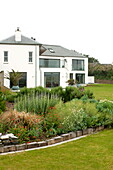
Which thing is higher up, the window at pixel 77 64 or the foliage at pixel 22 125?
the window at pixel 77 64

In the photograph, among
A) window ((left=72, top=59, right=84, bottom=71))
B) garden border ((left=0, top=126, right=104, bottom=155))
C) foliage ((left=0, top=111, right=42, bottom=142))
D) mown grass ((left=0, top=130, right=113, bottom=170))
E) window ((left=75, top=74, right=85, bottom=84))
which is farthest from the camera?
window ((left=75, top=74, right=85, bottom=84))

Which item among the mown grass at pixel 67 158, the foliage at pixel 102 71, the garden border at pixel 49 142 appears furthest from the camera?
the foliage at pixel 102 71

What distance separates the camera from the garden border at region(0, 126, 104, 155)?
658 centimetres

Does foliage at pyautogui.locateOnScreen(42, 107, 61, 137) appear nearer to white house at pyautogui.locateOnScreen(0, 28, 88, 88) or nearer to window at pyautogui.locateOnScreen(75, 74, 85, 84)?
white house at pyautogui.locateOnScreen(0, 28, 88, 88)

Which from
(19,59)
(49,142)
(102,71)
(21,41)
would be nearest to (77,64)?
(21,41)

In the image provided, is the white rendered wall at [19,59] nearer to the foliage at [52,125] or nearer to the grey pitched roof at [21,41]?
the grey pitched roof at [21,41]

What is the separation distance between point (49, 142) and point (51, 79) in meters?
33.3

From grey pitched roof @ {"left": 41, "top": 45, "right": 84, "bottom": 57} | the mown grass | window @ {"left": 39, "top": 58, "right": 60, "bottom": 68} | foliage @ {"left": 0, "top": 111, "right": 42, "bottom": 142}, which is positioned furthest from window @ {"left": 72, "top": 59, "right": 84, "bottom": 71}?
the mown grass

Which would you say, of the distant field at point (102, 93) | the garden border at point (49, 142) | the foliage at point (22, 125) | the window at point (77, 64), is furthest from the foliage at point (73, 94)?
the window at point (77, 64)

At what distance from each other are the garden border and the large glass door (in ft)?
103

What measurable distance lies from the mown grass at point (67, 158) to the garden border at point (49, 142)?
1.06ft

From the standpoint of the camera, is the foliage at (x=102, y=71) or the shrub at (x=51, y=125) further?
the foliage at (x=102, y=71)

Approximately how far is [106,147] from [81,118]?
1.88 meters

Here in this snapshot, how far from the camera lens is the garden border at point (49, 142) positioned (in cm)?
658
